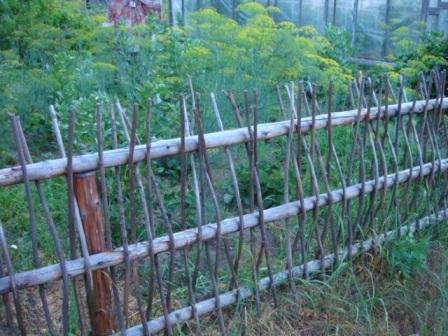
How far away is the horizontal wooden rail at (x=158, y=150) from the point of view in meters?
2.09

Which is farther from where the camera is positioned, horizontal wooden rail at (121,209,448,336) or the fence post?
horizontal wooden rail at (121,209,448,336)

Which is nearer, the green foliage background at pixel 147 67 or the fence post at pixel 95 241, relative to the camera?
the fence post at pixel 95 241

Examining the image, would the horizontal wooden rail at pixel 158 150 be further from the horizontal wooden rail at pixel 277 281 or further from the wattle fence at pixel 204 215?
the horizontal wooden rail at pixel 277 281

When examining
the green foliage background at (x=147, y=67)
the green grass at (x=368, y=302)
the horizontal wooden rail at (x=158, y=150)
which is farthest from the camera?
the green foliage background at (x=147, y=67)

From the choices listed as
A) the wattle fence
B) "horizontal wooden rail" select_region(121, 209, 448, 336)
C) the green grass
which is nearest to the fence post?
the wattle fence

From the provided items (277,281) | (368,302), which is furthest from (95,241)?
(368,302)

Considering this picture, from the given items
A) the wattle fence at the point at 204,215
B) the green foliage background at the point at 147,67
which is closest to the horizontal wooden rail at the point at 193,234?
the wattle fence at the point at 204,215

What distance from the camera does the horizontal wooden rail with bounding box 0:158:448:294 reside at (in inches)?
84.2

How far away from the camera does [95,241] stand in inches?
90.1

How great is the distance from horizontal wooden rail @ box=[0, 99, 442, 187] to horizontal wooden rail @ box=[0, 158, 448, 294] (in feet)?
1.11

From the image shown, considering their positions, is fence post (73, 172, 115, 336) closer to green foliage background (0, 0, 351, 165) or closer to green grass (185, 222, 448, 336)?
green grass (185, 222, 448, 336)

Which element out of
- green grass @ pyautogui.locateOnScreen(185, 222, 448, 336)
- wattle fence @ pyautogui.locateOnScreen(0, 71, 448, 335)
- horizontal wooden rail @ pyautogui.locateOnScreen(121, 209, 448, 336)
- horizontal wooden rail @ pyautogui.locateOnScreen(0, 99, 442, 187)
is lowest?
green grass @ pyautogui.locateOnScreen(185, 222, 448, 336)

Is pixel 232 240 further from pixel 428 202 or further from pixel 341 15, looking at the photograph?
pixel 341 15

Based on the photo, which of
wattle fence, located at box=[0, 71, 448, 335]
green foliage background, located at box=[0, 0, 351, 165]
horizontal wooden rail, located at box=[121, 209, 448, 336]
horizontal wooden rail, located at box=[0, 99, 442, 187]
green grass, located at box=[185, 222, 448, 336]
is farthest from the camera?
green foliage background, located at box=[0, 0, 351, 165]
